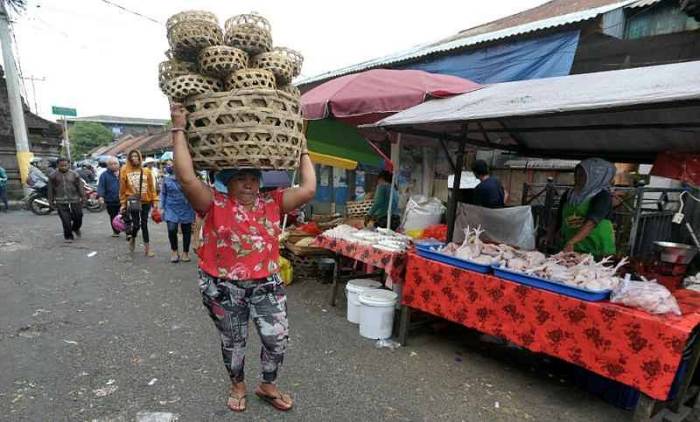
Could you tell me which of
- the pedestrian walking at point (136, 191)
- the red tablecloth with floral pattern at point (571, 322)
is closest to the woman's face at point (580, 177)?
the red tablecloth with floral pattern at point (571, 322)

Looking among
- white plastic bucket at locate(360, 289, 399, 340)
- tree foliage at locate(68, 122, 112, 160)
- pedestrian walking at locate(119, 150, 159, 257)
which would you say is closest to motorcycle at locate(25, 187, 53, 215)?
pedestrian walking at locate(119, 150, 159, 257)

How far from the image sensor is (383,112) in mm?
4332

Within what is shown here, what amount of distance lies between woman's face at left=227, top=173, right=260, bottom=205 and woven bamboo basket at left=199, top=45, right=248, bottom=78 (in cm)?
58

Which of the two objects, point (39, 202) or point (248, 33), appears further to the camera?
point (39, 202)

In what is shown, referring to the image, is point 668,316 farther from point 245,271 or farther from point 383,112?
point 383,112

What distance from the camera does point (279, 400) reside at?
2.56 meters

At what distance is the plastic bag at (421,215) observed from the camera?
536 centimetres

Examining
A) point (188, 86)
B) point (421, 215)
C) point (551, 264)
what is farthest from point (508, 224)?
point (188, 86)

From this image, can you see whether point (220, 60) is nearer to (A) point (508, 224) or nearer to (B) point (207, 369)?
(B) point (207, 369)

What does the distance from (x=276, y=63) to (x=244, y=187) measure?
724 mm

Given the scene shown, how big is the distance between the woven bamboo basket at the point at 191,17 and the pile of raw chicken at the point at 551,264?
100 inches

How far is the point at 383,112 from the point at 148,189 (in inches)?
175

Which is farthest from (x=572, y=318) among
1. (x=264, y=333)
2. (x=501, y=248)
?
(x=264, y=333)

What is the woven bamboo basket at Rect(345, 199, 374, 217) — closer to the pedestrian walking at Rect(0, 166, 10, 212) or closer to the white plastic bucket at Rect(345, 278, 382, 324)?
the white plastic bucket at Rect(345, 278, 382, 324)
